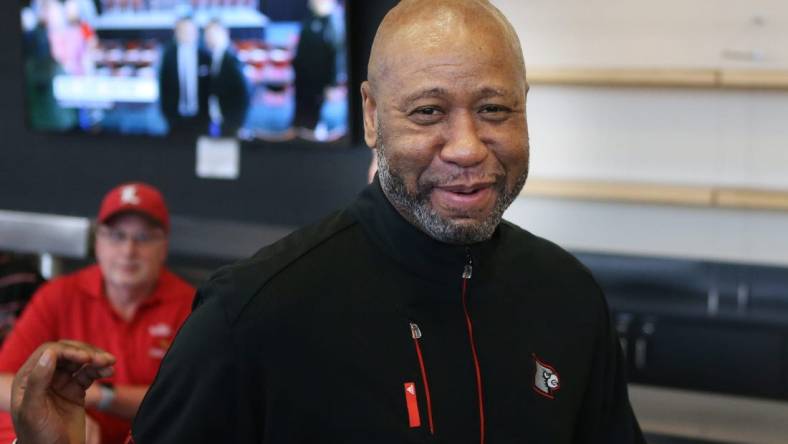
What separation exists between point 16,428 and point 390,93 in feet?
2.03

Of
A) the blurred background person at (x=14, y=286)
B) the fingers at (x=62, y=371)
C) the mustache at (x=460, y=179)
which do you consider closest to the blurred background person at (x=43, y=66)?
the blurred background person at (x=14, y=286)

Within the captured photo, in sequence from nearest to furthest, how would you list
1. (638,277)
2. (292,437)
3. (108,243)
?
(292,437) → (108,243) → (638,277)

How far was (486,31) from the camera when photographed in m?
1.26

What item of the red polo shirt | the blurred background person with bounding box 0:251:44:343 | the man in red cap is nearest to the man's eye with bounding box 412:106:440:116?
the man in red cap

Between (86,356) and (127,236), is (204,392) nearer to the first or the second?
(86,356)

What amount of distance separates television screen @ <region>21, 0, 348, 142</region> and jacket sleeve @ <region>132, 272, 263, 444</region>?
333 cm

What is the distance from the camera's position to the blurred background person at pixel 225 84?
468 cm

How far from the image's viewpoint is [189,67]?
4812mm

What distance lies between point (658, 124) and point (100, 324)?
2.18m

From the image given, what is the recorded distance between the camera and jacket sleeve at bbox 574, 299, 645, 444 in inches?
55.6

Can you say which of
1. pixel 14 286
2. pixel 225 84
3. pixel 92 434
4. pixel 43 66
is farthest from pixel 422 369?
pixel 43 66

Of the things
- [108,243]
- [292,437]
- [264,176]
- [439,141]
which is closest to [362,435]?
[292,437]

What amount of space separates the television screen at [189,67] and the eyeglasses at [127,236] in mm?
1583

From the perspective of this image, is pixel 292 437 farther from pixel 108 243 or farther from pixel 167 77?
pixel 167 77
